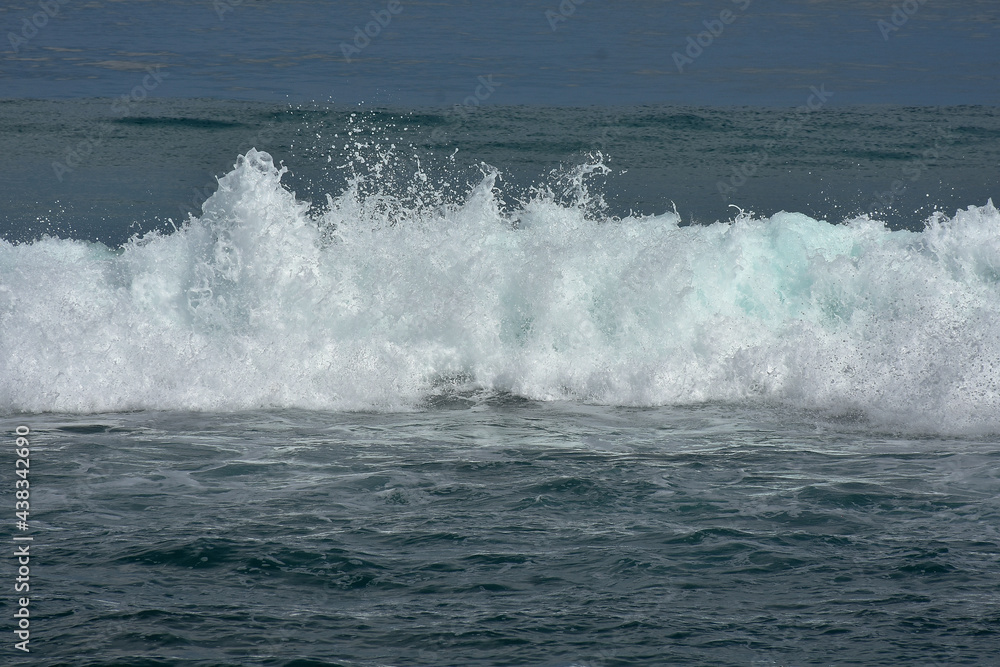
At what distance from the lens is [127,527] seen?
6.76 m

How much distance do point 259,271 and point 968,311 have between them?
7864 millimetres

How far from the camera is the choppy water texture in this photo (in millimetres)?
5328

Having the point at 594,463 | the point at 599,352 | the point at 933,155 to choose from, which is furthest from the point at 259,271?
the point at 933,155

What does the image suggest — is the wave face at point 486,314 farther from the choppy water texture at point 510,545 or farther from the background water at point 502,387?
the choppy water texture at point 510,545

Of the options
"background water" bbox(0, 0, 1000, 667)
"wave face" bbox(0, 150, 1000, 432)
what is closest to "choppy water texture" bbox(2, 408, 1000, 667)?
"background water" bbox(0, 0, 1000, 667)

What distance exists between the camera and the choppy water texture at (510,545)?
5328 mm

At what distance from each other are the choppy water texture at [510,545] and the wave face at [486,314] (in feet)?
3.50

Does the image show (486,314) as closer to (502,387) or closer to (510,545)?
(502,387)

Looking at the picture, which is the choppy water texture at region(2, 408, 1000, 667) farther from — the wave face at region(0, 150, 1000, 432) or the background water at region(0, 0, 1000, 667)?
the wave face at region(0, 150, 1000, 432)

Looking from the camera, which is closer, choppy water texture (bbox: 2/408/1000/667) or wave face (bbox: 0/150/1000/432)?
choppy water texture (bbox: 2/408/1000/667)

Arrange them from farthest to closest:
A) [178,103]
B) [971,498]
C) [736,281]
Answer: [178,103]
[736,281]
[971,498]

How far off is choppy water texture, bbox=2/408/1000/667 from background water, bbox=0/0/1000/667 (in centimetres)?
3

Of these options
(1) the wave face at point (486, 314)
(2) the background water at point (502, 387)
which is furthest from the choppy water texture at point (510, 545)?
(1) the wave face at point (486, 314)

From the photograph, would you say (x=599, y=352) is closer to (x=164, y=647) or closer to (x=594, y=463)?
(x=594, y=463)
